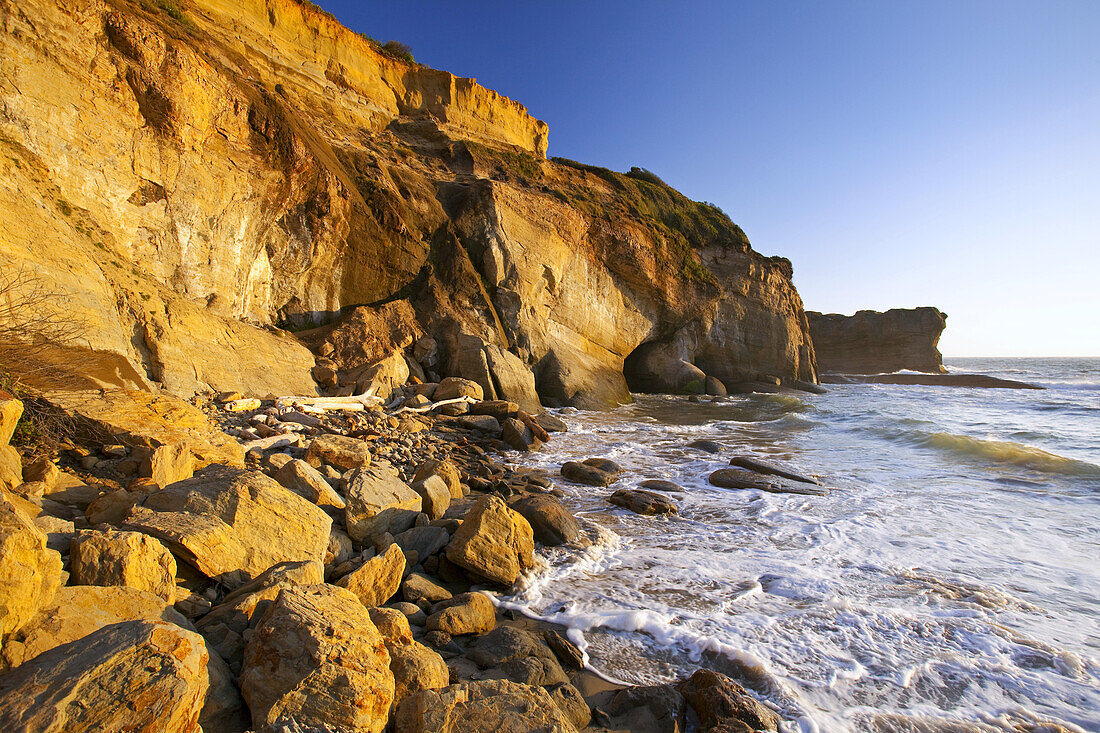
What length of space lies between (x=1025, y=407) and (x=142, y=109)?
34647mm

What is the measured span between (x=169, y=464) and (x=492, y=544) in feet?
10.1

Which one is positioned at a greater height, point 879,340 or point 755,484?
point 879,340

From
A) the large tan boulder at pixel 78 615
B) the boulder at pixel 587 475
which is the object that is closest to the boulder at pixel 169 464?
the large tan boulder at pixel 78 615

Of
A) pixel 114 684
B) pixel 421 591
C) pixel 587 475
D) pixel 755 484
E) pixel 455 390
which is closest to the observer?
pixel 114 684

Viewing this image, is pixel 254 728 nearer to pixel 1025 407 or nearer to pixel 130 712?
pixel 130 712

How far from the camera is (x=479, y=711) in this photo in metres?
2.64

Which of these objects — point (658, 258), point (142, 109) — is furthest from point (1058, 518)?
point (658, 258)

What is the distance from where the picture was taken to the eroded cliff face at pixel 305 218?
8.53 meters

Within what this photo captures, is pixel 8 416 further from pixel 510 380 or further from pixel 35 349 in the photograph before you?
pixel 510 380

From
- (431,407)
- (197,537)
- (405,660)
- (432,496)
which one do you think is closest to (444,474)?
(432,496)

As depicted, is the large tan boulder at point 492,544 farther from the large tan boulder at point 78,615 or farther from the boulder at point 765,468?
the boulder at point 765,468

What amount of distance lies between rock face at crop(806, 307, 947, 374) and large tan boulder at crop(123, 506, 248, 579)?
62024mm

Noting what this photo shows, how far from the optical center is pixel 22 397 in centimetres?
454

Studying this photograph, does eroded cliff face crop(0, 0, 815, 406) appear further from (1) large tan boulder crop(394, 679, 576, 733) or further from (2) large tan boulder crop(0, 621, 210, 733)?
(1) large tan boulder crop(394, 679, 576, 733)
